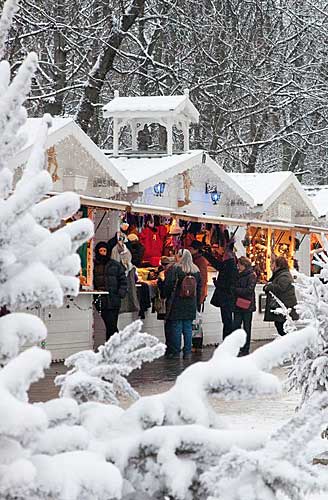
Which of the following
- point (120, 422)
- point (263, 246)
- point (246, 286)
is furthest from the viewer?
point (263, 246)

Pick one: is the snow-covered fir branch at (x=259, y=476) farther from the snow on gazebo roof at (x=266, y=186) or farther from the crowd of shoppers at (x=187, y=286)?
the snow on gazebo roof at (x=266, y=186)

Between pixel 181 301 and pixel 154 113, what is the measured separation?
145 inches

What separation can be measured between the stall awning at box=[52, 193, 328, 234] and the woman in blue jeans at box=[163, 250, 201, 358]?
0.81 metres

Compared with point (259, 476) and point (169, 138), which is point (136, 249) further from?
point (259, 476)

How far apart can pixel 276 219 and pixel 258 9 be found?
844 cm

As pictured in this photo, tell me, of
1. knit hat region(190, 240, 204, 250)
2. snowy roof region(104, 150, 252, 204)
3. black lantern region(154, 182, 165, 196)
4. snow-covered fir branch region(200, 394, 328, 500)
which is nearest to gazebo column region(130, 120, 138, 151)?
snowy roof region(104, 150, 252, 204)

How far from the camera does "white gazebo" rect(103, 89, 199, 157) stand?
19.4 meters

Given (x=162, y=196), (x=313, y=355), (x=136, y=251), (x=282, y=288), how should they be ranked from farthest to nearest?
1. (x=162, y=196)
2. (x=282, y=288)
3. (x=136, y=251)
4. (x=313, y=355)

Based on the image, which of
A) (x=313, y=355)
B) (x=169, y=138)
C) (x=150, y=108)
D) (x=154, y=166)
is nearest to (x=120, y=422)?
(x=313, y=355)

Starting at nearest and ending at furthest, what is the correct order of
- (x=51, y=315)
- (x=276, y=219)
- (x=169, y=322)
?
1. (x=51, y=315)
2. (x=169, y=322)
3. (x=276, y=219)

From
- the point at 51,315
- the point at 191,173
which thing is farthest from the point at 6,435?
the point at 191,173

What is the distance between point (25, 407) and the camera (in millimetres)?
2162

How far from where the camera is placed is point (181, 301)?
17.7 meters

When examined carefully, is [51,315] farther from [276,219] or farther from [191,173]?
[276,219]
